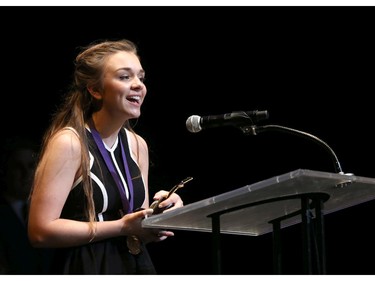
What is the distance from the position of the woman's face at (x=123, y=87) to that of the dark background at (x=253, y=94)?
1.20 meters

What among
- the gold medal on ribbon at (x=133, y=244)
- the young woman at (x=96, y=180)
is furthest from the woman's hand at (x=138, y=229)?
the gold medal on ribbon at (x=133, y=244)

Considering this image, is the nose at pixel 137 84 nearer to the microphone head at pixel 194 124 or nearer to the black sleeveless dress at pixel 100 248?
the black sleeveless dress at pixel 100 248

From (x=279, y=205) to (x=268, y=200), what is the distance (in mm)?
184

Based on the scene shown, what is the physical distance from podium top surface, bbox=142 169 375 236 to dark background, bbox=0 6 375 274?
165 cm

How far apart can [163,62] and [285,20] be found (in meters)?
0.72

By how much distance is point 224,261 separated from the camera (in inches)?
177

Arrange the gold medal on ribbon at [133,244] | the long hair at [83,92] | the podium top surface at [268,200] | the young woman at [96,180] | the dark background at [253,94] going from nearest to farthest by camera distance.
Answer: the podium top surface at [268,200]
the young woman at [96,180]
the gold medal on ribbon at [133,244]
the long hair at [83,92]
the dark background at [253,94]

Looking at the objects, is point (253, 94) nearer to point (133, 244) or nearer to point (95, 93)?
point (95, 93)

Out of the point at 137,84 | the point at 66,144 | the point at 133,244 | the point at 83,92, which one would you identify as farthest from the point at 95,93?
the point at 133,244

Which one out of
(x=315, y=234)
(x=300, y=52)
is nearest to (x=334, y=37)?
(x=300, y=52)

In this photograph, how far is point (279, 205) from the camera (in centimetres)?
258

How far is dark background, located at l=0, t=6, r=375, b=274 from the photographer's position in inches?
172

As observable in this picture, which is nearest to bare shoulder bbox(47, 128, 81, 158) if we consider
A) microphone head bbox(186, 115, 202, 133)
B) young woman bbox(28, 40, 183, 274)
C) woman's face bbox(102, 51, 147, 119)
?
young woman bbox(28, 40, 183, 274)

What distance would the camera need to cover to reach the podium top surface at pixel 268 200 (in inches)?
89.3
